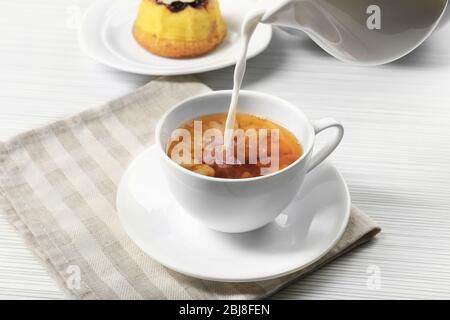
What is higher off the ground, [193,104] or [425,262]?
[193,104]

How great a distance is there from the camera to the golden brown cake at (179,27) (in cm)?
146

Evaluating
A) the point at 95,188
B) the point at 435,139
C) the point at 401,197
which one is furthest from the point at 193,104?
the point at 435,139

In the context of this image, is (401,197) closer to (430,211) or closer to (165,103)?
(430,211)

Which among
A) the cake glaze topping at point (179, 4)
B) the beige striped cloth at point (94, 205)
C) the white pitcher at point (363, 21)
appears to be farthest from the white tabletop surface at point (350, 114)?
the white pitcher at point (363, 21)

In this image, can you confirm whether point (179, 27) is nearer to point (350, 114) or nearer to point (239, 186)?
point (350, 114)

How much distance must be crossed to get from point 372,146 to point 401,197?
0.51 feet

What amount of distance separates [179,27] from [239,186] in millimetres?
667

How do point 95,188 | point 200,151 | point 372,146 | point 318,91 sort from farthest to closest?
1. point 318,91
2. point 372,146
3. point 95,188
4. point 200,151

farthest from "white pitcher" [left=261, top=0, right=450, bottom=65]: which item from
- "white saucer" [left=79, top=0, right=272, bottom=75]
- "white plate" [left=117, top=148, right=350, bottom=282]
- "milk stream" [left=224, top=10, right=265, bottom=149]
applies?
"white saucer" [left=79, top=0, right=272, bottom=75]

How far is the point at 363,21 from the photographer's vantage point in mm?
910

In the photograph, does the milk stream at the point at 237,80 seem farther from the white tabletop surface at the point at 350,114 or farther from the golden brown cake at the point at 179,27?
the golden brown cake at the point at 179,27

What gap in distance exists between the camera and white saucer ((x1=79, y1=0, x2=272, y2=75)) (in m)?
1.41

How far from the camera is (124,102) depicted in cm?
132

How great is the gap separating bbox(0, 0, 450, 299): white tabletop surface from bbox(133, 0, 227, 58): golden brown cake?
3.1 inches
